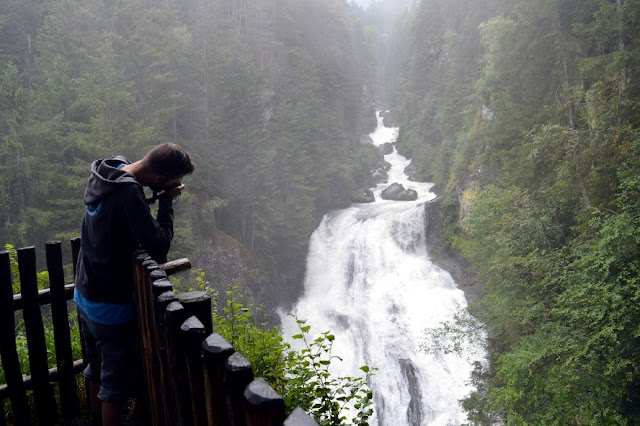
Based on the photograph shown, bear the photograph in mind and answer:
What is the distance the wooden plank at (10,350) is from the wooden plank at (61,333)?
0.26 meters

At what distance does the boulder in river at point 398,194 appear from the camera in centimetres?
3309

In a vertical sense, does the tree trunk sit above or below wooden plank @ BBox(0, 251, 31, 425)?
above

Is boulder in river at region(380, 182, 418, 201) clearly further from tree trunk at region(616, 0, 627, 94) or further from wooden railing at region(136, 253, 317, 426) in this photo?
wooden railing at region(136, 253, 317, 426)

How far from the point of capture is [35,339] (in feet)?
10.5

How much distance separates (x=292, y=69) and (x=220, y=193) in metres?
19.8

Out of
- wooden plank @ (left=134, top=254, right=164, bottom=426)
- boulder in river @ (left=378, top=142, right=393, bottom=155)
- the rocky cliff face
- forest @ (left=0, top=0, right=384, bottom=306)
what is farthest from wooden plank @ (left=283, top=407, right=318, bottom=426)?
boulder in river @ (left=378, top=142, right=393, bottom=155)

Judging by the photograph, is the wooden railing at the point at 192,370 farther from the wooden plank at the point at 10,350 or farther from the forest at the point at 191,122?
the forest at the point at 191,122

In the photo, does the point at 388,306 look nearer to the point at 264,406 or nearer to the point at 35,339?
the point at 35,339

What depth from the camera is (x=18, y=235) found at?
14.6m

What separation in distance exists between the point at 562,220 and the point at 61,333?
42.5 ft

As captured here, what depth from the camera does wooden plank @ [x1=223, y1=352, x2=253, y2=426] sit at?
106 centimetres

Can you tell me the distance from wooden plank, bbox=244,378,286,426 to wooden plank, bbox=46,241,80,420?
2.91 meters

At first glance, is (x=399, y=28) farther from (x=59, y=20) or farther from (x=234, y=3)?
(x=59, y=20)

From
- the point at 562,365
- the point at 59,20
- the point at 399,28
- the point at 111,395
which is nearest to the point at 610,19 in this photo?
the point at 562,365
